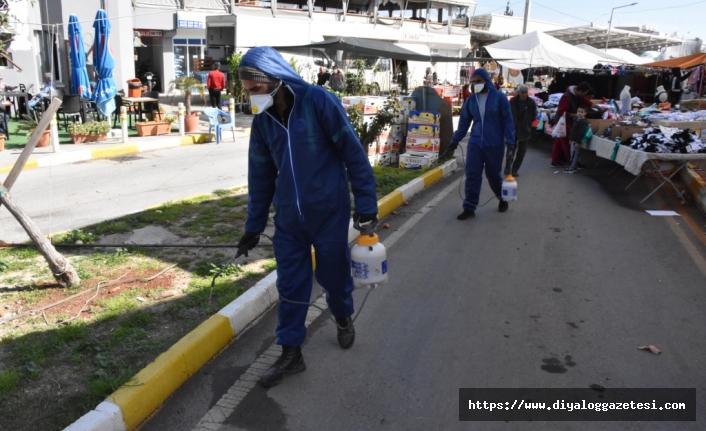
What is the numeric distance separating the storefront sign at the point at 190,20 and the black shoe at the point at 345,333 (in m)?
24.0

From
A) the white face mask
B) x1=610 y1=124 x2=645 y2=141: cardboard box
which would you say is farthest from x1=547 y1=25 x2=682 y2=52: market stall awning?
the white face mask

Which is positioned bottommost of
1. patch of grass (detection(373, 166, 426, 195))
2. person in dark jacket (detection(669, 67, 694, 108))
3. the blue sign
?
patch of grass (detection(373, 166, 426, 195))

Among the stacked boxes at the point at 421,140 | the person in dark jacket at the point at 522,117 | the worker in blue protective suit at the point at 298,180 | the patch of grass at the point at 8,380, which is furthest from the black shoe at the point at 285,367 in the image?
the person in dark jacket at the point at 522,117

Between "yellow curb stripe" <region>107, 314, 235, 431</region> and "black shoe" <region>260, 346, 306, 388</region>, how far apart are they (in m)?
0.52

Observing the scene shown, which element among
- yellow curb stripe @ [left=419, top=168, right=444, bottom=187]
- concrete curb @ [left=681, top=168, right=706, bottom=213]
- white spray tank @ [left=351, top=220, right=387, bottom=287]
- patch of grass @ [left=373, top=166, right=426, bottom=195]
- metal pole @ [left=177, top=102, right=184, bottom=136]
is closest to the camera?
white spray tank @ [left=351, top=220, right=387, bottom=287]

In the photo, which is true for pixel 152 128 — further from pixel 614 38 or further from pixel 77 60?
pixel 614 38

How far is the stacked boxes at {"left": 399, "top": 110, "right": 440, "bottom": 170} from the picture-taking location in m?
11.0

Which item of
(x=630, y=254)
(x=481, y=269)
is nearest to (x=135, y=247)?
(x=481, y=269)

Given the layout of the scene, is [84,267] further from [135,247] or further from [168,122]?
[168,122]

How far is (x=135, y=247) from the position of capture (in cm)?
595

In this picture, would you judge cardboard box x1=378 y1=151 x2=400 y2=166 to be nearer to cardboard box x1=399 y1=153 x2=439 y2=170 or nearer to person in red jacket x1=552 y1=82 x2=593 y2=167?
cardboard box x1=399 y1=153 x2=439 y2=170

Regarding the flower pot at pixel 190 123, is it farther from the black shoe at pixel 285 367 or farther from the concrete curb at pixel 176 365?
the black shoe at pixel 285 367

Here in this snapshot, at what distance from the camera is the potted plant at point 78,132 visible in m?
13.3

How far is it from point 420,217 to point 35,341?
5023mm
